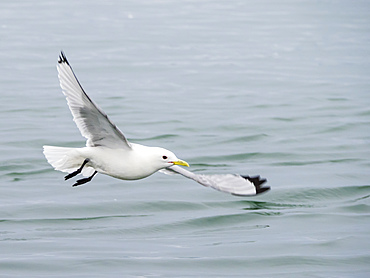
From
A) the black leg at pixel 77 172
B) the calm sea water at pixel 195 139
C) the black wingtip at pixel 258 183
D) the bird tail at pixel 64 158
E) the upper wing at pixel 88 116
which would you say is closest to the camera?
the upper wing at pixel 88 116

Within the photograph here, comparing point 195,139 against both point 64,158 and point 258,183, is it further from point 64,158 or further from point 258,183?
point 258,183

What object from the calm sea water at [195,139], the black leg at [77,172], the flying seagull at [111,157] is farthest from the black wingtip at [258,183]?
the black leg at [77,172]

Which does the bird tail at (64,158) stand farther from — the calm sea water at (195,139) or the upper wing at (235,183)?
the upper wing at (235,183)

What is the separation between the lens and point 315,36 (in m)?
28.0

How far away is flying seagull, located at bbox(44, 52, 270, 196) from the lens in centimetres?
766

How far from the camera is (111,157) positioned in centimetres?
784

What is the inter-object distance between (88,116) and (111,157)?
0.43m

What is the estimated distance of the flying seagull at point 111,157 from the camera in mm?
7660

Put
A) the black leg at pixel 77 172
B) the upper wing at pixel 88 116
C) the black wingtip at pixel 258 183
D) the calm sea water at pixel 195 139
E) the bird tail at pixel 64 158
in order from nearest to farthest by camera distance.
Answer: the upper wing at pixel 88 116, the black wingtip at pixel 258 183, the black leg at pixel 77 172, the bird tail at pixel 64 158, the calm sea water at pixel 195 139

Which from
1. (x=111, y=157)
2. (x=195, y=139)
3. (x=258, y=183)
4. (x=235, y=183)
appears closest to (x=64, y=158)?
(x=111, y=157)

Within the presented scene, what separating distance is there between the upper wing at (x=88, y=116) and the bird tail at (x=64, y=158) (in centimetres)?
18

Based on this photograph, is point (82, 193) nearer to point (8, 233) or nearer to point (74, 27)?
point (8, 233)

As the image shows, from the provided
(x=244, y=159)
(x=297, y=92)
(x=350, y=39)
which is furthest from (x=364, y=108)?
(x=350, y=39)

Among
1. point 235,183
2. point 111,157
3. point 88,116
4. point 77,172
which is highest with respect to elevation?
point 88,116
